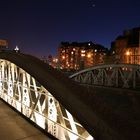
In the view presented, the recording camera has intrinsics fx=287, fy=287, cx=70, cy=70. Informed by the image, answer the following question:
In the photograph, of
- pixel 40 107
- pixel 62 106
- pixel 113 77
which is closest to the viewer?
pixel 62 106

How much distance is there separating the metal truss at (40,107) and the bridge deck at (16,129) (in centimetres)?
23

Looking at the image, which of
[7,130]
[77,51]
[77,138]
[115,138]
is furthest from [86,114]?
[77,51]

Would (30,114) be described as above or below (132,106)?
above

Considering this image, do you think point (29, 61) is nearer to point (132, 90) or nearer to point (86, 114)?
point (86, 114)

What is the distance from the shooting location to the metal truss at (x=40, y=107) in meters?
6.22

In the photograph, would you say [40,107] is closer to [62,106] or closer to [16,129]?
[16,129]

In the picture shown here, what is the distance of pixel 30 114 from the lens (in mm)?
8625

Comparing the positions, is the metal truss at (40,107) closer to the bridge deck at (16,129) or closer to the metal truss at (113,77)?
the bridge deck at (16,129)

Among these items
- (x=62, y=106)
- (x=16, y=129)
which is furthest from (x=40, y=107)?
(x=62, y=106)

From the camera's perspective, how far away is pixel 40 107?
312 inches

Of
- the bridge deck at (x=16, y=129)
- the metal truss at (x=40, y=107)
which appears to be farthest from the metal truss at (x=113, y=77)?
the bridge deck at (x=16, y=129)

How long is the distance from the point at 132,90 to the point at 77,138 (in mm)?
21844

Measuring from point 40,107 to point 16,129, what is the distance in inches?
35.7

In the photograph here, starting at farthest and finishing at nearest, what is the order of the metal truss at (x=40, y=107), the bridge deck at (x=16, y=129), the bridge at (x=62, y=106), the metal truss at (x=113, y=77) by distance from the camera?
the metal truss at (x=113, y=77) < the bridge deck at (x=16, y=129) < the metal truss at (x=40, y=107) < the bridge at (x=62, y=106)
